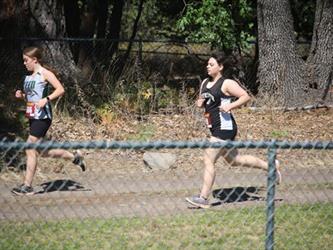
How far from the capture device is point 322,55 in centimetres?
1245

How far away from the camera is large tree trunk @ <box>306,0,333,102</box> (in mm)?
12297

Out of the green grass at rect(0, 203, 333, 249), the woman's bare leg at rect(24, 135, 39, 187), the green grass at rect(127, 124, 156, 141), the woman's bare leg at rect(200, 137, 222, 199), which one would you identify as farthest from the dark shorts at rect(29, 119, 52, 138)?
the green grass at rect(127, 124, 156, 141)

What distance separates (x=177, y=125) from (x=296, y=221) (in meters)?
4.14

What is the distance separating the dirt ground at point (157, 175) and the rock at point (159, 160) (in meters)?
0.08

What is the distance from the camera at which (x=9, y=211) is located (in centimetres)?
666

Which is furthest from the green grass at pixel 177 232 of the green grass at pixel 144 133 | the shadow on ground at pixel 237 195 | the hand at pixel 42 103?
the green grass at pixel 144 133

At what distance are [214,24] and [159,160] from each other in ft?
13.7

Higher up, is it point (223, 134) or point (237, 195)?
point (223, 134)

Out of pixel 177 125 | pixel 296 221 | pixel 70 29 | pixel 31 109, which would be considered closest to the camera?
pixel 296 221

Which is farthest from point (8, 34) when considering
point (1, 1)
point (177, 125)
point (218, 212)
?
point (218, 212)

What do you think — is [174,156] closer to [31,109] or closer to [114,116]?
[114,116]

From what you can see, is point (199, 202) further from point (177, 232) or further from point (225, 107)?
point (225, 107)

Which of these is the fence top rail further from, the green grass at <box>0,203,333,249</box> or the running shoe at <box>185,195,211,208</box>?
the running shoe at <box>185,195,211,208</box>

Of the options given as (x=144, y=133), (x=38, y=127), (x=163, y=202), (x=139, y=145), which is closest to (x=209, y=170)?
(x=163, y=202)
